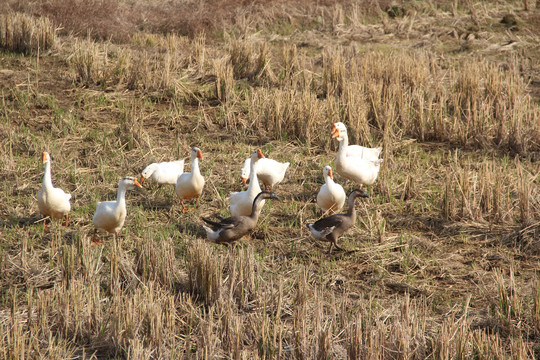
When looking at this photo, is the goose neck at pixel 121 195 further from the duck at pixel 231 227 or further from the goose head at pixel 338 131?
the goose head at pixel 338 131

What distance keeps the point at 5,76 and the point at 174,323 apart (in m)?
7.67

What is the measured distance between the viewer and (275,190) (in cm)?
845

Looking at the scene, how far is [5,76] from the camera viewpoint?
11.1 metres

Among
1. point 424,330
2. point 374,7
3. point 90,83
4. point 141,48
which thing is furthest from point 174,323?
point 374,7

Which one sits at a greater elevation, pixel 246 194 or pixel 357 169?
pixel 357 169

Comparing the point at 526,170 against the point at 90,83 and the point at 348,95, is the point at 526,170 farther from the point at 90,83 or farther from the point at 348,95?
the point at 90,83

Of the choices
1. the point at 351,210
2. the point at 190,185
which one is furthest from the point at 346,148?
the point at 190,185

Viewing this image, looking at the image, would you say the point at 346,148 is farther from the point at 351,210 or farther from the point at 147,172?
the point at 147,172

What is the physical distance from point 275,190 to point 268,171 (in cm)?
50

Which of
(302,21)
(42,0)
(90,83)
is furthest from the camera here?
(302,21)

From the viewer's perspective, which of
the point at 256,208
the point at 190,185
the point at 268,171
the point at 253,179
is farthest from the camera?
the point at 268,171

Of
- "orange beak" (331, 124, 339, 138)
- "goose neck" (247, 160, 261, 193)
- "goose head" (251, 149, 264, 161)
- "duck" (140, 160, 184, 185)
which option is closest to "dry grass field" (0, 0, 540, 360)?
"duck" (140, 160, 184, 185)

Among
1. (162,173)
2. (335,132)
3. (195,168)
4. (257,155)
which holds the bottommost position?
(162,173)

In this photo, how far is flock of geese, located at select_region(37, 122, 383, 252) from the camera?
6578 millimetres
